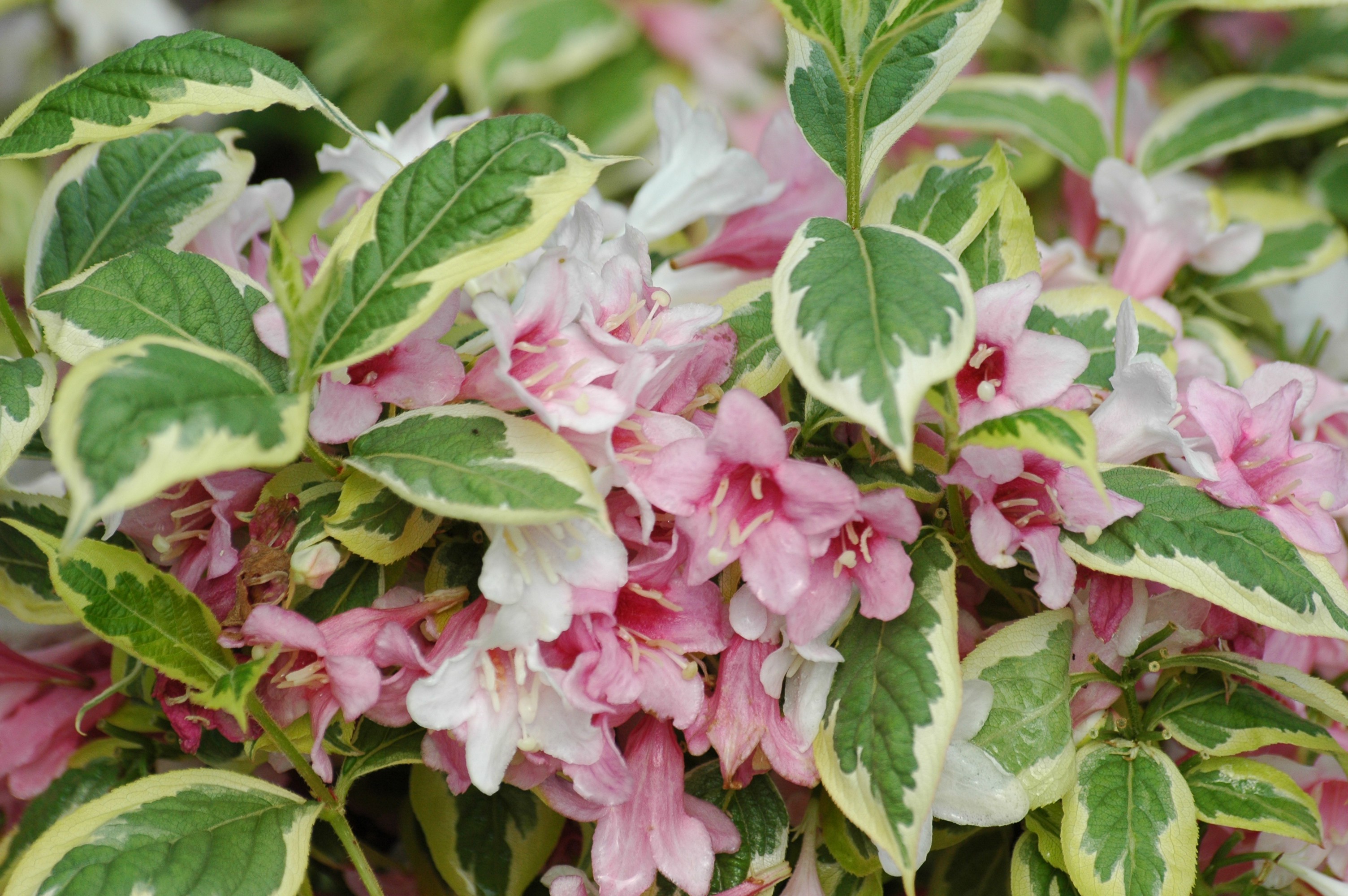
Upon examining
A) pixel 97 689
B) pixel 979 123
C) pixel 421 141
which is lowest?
pixel 97 689

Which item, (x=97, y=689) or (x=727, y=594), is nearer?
(x=727, y=594)

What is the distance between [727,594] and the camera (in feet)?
1.79

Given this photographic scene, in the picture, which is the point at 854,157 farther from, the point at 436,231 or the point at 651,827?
the point at 651,827

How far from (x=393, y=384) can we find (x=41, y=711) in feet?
1.12

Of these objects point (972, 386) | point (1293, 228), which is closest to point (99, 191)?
point (972, 386)

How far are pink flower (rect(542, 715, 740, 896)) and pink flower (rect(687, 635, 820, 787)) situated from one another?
0.09 ft

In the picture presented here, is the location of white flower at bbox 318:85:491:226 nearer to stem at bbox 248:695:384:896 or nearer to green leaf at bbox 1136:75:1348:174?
stem at bbox 248:695:384:896

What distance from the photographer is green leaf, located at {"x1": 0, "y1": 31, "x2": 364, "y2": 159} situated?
1.82 feet

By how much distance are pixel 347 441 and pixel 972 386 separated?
31 cm

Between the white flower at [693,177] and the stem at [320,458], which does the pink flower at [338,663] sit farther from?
the white flower at [693,177]

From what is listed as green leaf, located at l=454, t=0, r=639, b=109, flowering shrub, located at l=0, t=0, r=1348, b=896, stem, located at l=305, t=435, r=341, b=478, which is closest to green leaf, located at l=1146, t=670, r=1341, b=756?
flowering shrub, located at l=0, t=0, r=1348, b=896

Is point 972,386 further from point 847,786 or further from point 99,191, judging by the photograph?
point 99,191

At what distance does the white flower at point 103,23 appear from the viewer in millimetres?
1584

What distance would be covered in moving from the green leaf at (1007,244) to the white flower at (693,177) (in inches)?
6.4
